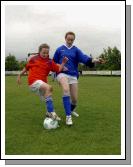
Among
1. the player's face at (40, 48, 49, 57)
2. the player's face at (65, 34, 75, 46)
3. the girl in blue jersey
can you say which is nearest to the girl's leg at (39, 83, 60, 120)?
the girl in blue jersey

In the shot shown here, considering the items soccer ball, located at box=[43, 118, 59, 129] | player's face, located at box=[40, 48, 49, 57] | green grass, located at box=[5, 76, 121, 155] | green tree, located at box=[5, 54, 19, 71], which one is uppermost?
green tree, located at box=[5, 54, 19, 71]

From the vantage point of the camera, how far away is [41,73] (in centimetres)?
962

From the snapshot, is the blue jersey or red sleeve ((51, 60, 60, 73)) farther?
the blue jersey

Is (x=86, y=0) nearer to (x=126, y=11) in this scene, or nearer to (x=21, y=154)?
(x=126, y=11)

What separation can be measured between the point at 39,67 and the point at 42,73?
150 mm

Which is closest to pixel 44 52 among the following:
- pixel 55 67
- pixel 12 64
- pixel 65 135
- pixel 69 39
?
pixel 55 67

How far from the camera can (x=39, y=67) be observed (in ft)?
31.6

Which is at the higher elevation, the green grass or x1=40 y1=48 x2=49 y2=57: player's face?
x1=40 y1=48 x2=49 y2=57: player's face

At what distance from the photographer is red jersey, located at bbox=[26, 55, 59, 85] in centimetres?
960

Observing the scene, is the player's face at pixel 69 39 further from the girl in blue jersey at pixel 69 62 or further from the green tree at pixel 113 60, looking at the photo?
the green tree at pixel 113 60

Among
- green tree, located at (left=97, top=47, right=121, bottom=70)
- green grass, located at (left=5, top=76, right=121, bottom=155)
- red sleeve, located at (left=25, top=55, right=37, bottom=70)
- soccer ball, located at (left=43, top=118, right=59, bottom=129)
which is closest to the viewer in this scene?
green grass, located at (left=5, top=76, right=121, bottom=155)

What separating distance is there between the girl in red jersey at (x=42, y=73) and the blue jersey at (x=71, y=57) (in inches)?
14.7

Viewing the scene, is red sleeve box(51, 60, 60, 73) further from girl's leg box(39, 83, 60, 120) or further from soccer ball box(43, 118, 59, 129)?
soccer ball box(43, 118, 59, 129)

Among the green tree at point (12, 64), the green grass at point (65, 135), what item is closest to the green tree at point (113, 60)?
the green tree at point (12, 64)
